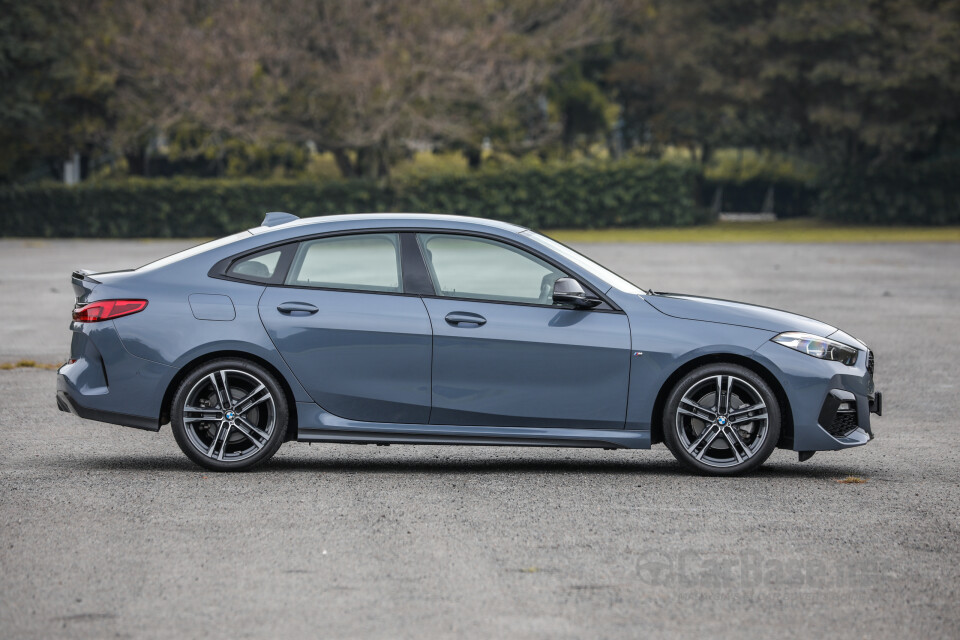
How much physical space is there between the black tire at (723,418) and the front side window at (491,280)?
0.95 m

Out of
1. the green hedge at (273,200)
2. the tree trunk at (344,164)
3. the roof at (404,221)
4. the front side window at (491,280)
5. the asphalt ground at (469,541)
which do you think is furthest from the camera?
the tree trunk at (344,164)

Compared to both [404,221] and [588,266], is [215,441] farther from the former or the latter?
[588,266]

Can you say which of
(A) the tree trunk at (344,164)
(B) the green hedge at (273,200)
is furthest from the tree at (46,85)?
(A) the tree trunk at (344,164)

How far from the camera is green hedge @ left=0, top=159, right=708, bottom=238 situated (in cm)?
4344

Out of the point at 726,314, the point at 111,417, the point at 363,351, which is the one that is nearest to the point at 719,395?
the point at 726,314

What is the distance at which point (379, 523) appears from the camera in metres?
6.46

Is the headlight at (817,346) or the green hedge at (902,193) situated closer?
the headlight at (817,346)

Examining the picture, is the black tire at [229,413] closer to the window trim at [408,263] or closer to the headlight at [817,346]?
the window trim at [408,263]

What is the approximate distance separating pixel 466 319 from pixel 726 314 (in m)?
1.50

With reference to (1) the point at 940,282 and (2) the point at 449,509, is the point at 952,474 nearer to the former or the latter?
(2) the point at 449,509

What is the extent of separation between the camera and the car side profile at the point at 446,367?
24.8 feet

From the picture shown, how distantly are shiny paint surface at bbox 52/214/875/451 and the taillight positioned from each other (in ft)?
0.14

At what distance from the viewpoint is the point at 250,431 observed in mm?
7637

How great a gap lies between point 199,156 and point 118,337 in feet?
168
